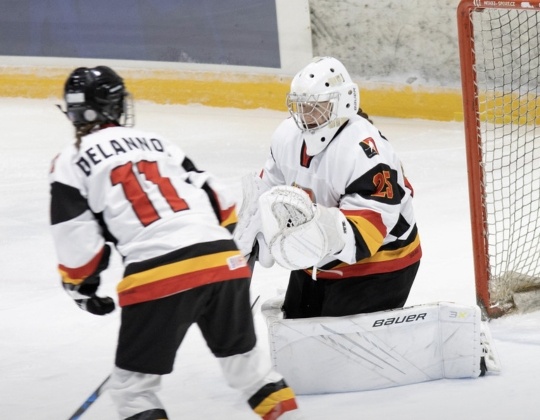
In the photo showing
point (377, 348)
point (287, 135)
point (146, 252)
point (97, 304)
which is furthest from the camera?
point (287, 135)

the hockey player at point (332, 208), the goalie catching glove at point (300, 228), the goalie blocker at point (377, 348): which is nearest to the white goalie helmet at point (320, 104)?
the hockey player at point (332, 208)

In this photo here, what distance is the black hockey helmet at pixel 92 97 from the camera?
7.63 feet

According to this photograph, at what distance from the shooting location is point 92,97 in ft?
7.62

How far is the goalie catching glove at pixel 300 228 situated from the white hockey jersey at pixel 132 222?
1.16 feet

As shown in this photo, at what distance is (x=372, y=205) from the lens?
269cm

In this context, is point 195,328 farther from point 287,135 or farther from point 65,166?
point 65,166

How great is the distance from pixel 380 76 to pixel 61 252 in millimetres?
4236

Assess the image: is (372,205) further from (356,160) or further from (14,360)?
(14,360)

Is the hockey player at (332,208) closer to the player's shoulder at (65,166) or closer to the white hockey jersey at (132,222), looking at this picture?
the white hockey jersey at (132,222)

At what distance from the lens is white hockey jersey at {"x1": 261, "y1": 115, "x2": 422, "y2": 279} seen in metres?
2.70

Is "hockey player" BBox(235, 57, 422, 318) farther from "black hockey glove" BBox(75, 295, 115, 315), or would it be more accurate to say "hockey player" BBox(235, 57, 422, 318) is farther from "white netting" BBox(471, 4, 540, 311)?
"white netting" BBox(471, 4, 540, 311)

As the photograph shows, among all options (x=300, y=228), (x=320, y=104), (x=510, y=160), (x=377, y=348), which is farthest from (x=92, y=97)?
(x=510, y=160)

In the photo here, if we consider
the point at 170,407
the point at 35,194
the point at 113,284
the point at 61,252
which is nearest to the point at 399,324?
the point at 170,407

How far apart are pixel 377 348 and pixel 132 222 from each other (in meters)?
0.88
